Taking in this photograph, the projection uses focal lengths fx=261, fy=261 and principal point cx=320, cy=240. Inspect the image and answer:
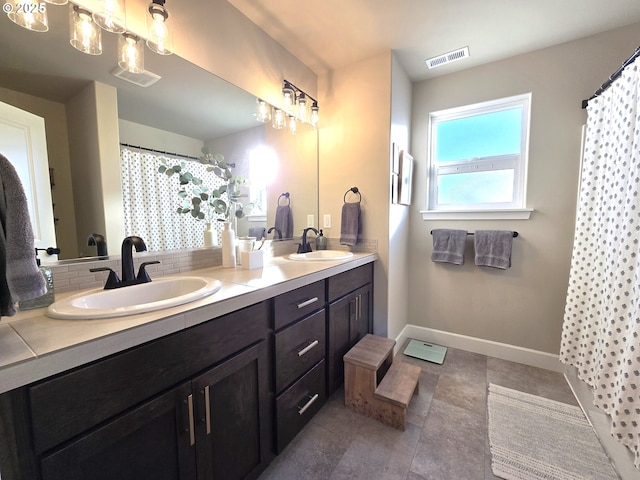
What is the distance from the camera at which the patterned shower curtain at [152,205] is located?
121cm

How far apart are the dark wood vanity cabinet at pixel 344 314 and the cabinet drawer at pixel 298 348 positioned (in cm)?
10

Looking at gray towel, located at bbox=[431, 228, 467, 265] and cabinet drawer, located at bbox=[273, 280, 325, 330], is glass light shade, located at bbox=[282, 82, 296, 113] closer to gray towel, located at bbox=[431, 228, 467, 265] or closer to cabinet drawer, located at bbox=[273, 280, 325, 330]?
cabinet drawer, located at bbox=[273, 280, 325, 330]

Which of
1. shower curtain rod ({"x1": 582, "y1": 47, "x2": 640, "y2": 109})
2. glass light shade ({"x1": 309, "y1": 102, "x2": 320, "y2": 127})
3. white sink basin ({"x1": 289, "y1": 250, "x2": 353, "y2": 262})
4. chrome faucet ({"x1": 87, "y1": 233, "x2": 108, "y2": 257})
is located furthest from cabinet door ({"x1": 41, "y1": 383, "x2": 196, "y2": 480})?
shower curtain rod ({"x1": 582, "y1": 47, "x2": 640, "y2": 109})

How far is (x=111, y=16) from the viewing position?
3.51 feet

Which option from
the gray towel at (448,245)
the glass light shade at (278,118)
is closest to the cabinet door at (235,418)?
the glass light shade at (278,118)

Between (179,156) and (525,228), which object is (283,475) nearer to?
(179,156)

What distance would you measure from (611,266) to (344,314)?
1.39 meters

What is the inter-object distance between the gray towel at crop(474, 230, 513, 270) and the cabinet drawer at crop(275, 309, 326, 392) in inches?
58.3

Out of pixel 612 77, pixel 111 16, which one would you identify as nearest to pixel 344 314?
pixel 111 16

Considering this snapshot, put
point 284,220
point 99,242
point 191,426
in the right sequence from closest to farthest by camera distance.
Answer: point 191,426 < point 99,242 < point 284,220

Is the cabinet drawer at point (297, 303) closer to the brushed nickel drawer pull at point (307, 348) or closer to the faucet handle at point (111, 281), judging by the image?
the brushed nickel drawer pull at point (307, 348)

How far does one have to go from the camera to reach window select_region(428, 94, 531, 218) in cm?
208

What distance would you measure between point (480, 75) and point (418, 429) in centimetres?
262

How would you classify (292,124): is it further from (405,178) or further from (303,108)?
(405,178)
